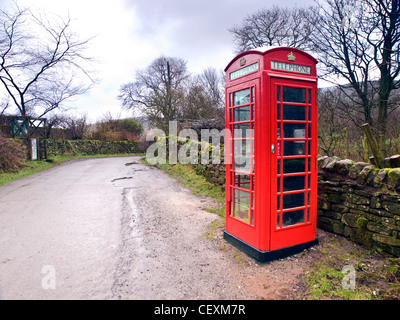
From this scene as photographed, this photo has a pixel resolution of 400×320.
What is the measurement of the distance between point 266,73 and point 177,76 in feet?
87.0

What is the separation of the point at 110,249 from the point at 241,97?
9.79 feet

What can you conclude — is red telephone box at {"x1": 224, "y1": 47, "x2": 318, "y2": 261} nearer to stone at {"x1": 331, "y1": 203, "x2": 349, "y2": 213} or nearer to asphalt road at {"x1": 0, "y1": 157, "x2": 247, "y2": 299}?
stone at {"x1": 331, "y1": 203, "x2": 349, "y2": 213}

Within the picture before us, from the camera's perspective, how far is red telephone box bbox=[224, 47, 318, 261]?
11.0ft

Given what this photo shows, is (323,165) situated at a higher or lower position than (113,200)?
higher

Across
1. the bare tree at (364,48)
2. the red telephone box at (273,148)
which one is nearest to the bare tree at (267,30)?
the bare tree at (364,48)

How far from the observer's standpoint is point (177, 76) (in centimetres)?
2839

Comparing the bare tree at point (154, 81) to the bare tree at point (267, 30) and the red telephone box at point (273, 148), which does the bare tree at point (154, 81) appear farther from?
the red telephone box at point (273, 148)

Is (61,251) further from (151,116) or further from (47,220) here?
(151,116)

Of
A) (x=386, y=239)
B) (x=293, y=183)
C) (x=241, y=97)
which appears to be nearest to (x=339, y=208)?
(x=386, y=239)

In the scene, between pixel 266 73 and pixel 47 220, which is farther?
pixel 47 220

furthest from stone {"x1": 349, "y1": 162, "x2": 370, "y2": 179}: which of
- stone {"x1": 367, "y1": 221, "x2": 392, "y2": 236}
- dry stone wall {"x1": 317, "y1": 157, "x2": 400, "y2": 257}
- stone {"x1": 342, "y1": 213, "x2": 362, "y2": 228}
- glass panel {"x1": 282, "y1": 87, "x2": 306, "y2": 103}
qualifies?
glass panel {"x1": 282, "y1": 87, "x2": 306, "y2": 103}

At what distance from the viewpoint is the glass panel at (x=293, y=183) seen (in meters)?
3.62

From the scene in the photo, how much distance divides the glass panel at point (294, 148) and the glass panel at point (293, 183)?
1.10ft
